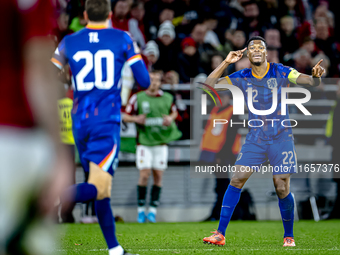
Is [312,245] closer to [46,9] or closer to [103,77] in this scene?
[103,77]

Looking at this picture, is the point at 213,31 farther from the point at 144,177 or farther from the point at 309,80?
the point at 309,80

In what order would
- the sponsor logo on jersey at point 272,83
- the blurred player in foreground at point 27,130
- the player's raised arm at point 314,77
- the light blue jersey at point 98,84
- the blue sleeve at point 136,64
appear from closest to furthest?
the blurred player in foreground at point 27,130 < the light blue jersey at point 98,84 < the blue sleeve at point 136,64 < the player's raised arm at point 314,77 < the sponsor logo on jersey at point 272,83

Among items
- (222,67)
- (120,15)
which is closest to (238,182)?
(222,67)

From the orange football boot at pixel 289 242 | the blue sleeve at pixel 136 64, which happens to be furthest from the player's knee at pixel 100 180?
the orange football boot at pixel 289 242

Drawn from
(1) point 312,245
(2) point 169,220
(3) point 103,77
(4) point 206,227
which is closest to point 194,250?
(1) point 312,245

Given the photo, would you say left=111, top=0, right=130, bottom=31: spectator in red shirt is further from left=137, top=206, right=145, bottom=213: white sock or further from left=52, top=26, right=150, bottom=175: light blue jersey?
left=52, top=26, right=150, bottom=175: light blue jersey

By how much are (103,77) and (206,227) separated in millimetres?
4844

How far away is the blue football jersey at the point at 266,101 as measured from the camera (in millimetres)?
6242

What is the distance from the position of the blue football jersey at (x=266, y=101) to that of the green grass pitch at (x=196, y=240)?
1267 mm

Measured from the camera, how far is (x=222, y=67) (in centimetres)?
639

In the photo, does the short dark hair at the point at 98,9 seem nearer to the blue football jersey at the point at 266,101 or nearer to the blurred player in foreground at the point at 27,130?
the blue football jersey at the point at 266,101

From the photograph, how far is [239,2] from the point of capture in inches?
581

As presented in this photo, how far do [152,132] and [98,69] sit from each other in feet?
18.4

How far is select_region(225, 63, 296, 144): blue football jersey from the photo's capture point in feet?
20.5
